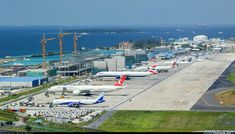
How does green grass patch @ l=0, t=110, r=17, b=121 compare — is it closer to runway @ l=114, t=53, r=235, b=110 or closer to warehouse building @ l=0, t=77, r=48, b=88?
runway @ l=114, t=53, r=235, b=110

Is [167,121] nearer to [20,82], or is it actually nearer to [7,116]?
[7,116]

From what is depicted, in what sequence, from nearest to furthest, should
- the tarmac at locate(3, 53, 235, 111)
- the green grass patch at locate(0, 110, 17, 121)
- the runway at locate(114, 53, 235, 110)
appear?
the green grass patch at locate(0, 110, 17, 121) < the runway at locate(114, 53, 235, 110) < the tarmac at locate(3, 53, 235, 111)

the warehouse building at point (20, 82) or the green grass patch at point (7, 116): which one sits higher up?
the green grass patch at point (7, 116)

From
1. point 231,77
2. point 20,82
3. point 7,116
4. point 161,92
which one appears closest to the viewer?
point 7,116

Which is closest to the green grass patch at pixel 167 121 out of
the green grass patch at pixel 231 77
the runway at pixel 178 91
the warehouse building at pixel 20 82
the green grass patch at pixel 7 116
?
the runway at pixel 178 91

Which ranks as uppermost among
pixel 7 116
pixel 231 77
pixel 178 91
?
pixel 7 116

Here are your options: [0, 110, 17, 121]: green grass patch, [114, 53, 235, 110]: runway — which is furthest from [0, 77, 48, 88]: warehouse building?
[0, 110, 17, 121]: green grass patch

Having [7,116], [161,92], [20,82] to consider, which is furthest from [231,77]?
[7,116]

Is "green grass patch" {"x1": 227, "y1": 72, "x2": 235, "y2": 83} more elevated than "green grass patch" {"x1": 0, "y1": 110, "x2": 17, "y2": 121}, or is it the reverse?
"green grass patch" {"x1": 0, "y1": 110, "x2": 17, "y2": 121}

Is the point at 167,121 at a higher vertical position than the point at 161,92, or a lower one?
higher

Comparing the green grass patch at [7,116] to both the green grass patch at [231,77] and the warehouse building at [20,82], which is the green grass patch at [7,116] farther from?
the green grass patch at [231,77]
